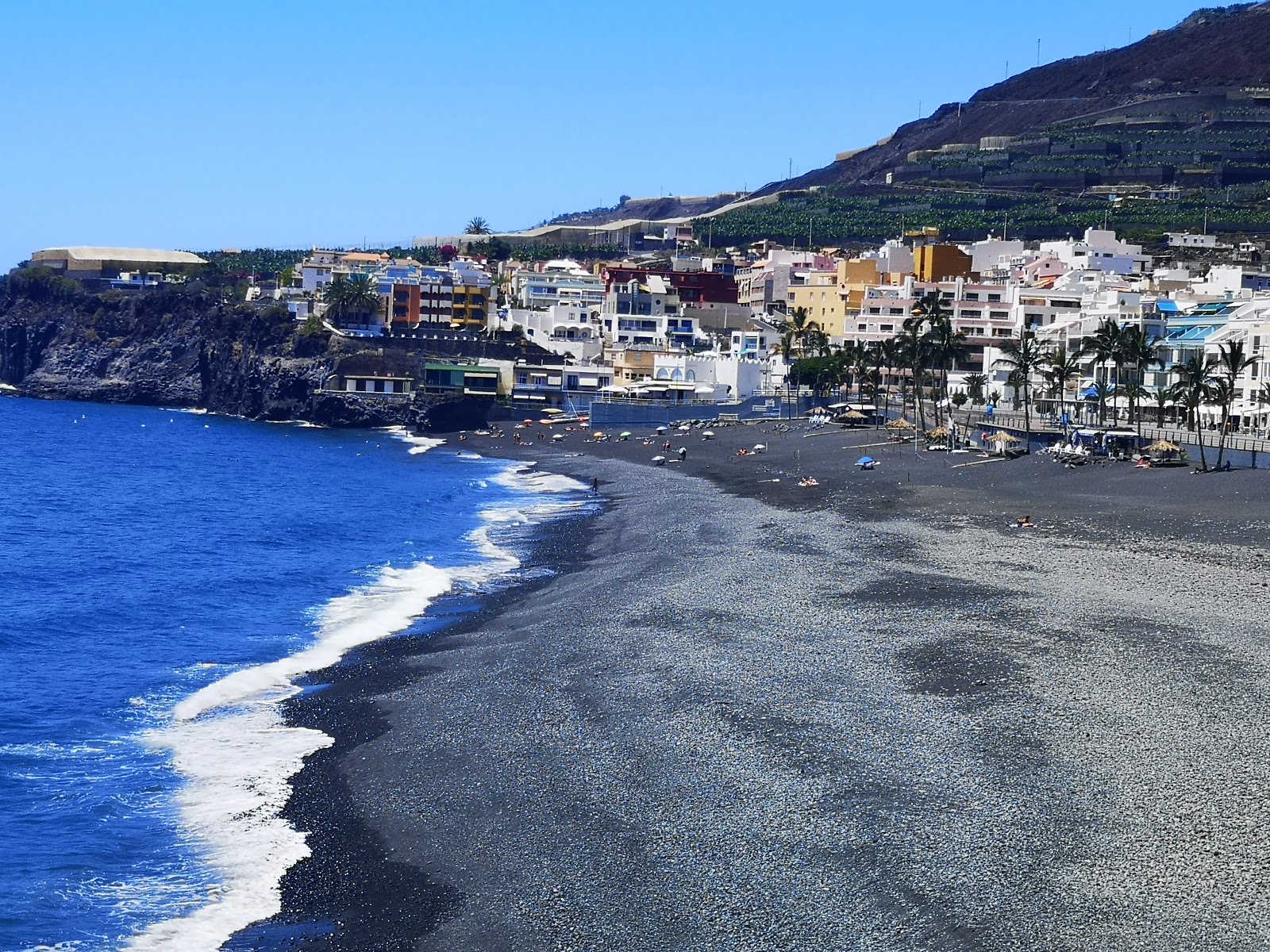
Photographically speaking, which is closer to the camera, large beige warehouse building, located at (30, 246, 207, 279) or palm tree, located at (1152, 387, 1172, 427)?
palm tree, located at (1152, 387, 1172, 427)

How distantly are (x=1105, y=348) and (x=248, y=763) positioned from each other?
53997mm

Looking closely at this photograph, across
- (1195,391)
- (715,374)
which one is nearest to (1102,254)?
(715,374)

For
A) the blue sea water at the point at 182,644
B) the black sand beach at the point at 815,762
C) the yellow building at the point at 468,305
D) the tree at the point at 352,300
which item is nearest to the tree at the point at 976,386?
the blue sea water at the point at 182,644

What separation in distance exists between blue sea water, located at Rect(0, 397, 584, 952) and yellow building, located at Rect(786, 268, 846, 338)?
4929cm

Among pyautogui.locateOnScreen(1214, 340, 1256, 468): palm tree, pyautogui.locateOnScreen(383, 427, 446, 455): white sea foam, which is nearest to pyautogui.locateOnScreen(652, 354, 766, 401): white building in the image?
pyautogui.locateOnScreen(383, 427, 446, 455): white sea foam

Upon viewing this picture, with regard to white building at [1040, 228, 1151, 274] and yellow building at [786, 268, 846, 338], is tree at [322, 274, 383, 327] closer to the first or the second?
yellow building at [786, 268, 846, 338]

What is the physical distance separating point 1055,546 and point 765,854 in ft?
79.0

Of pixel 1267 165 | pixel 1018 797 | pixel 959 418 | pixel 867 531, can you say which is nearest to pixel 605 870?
pixel 1018 797

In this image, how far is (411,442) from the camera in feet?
340

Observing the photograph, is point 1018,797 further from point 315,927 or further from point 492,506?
point 492,506

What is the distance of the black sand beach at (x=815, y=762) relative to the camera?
18.6 m

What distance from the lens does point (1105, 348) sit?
70375mm

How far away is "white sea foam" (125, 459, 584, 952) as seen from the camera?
19.7 meters

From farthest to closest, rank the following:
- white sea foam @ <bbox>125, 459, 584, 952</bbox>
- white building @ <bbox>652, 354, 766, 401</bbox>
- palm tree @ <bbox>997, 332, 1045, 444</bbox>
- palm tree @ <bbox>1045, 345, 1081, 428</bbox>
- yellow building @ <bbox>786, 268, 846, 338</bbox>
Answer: yellow building @ <bbox>786, 268, 846, 338</bbox> < white building @ <bbox>652, 354, 766, 401</bbox> < palm tree @ <bbox>1045, 345, 1081, 428</bbox> < palm tree @ <bbox>997, 332, 1045, 444</bbox> < white sea foam @ <bbox>125, 459, 584, 952</bbox>
